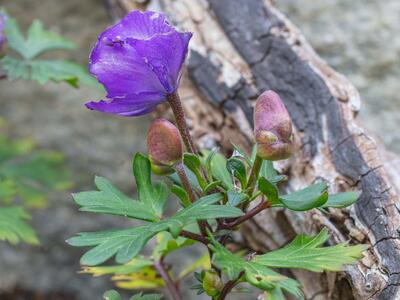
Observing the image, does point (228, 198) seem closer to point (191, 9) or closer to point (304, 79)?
point (304, 79)

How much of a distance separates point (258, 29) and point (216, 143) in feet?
0.93

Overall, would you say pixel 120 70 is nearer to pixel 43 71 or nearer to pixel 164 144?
pixel 164 144

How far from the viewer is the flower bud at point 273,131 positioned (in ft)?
2.68

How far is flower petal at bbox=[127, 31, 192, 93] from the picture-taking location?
0.80m

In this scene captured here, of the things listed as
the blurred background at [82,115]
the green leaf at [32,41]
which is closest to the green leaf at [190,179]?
the green leaf at [32,41]

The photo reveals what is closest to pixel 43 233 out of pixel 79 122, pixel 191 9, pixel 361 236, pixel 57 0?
pixel 79 122

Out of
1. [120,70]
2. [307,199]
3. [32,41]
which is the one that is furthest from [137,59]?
[32,41]

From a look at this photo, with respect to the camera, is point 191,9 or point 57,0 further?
point 57,0

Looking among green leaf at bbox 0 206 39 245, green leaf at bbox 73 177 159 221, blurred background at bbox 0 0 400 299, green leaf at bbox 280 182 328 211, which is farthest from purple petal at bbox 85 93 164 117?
blurred background at bbox 0 0 400 299

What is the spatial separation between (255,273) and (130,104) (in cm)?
28

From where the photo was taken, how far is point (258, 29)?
1.40 metres

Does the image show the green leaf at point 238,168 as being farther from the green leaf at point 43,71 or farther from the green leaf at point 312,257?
the green leaf at point 43,71

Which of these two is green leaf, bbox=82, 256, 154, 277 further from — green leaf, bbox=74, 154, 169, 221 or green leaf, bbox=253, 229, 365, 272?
green leaf, bbox=253, 229, 365, 272

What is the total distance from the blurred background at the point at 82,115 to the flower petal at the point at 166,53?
124cm
